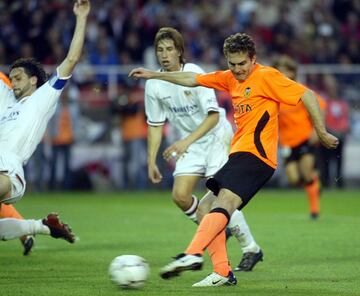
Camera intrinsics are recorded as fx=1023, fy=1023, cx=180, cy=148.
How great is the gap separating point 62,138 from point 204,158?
36.6 ft

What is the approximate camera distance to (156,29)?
23.0 m

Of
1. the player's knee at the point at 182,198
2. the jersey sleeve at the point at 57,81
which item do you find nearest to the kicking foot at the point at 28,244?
the player's knee at the point at 182,198

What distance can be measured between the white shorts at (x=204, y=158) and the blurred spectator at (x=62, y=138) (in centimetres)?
1093

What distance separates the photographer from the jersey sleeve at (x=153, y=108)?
10570 mm

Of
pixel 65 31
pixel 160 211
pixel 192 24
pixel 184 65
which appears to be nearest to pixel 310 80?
pixel 192 24

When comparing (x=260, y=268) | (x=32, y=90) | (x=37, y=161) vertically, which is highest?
(x=32, y=90)

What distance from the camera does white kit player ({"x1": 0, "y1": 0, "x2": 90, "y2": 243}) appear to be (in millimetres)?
9484

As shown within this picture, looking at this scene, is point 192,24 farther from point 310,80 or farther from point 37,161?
point 37,161

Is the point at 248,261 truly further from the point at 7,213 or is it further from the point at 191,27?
the point at 191,27

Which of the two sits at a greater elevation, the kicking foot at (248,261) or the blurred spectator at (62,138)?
the kicking foot at (248,261)

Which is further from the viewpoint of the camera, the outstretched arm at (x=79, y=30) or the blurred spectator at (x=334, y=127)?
the blurred spectator at (x=334, y=127)

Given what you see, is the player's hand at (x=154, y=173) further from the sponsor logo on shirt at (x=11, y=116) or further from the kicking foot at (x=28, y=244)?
the kicking foot at (x=28, y=244)

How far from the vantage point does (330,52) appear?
23703 millimetres

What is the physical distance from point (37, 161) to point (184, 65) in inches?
443
